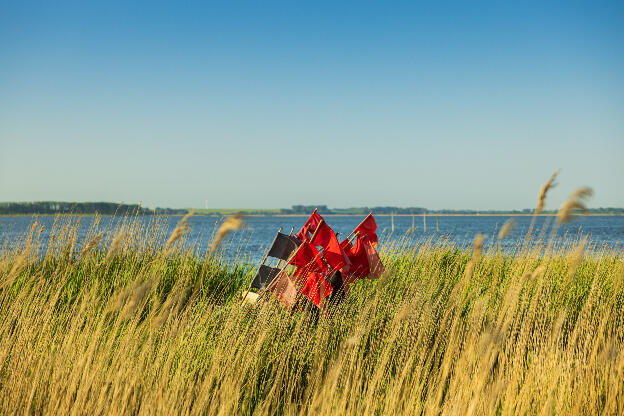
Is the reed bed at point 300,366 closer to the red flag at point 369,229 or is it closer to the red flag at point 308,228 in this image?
the red flag at point 369,229

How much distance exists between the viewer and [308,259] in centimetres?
269

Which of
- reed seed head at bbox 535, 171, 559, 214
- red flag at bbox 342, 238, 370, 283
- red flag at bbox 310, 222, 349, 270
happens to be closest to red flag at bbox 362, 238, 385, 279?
red flag at bbox 342, 238, 370, 283

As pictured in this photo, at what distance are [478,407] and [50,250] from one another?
4.80m

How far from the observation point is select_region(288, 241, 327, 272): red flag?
264 cm

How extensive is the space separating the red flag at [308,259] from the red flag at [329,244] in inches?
1.7

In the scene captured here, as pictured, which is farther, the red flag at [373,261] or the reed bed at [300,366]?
the red flag at [373,261]

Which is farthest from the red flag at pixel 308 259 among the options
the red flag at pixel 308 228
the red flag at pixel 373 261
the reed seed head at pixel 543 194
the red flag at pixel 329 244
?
the reed seed head at pixel 543 194

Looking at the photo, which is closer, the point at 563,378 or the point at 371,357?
the point at 563,378

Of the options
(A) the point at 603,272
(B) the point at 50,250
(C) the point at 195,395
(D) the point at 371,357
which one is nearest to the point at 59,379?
(C) the point at 195,395

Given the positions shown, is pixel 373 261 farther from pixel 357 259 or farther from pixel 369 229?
pixel 369 229

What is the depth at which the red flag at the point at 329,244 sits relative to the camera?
8.60 feet

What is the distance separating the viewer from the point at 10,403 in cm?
219

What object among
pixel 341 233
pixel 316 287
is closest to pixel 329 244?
pixel 316 287

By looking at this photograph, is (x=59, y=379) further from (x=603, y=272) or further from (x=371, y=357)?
(x=603, y=272)
